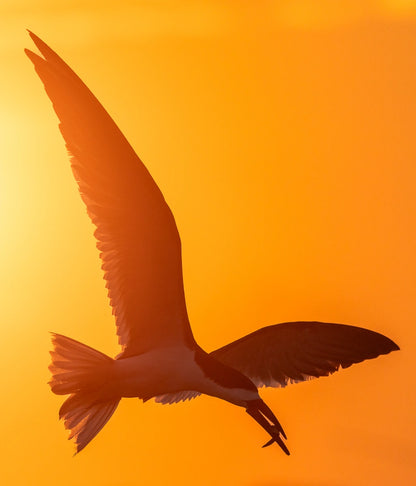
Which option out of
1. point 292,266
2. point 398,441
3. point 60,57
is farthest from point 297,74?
point 398,441

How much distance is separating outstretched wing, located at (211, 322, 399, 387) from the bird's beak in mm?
45

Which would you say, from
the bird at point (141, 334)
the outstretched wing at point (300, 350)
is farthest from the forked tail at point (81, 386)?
the outstretched wing at point (300, 350)

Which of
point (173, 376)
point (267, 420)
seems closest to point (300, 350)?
point (267, 420)

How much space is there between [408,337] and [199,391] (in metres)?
0.47

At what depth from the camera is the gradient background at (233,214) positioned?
1367 millimetres

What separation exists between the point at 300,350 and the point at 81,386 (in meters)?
0.48

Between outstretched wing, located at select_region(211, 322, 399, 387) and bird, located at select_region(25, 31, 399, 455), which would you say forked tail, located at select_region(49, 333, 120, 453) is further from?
outstretched wing, located at select_region(211, 322, 399, 387)

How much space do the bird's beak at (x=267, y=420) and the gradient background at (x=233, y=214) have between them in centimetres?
2

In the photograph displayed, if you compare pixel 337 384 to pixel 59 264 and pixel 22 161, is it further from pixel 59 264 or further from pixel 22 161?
pixel 22 161

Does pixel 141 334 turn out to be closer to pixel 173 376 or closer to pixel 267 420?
pixel 173 376

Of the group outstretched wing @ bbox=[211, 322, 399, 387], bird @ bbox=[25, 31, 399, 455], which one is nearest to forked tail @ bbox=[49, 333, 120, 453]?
bird @ bbox=[25, 31, 399, 455]

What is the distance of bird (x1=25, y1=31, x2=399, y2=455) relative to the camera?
4.32ft

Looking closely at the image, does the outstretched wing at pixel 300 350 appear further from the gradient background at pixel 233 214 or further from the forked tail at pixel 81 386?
the forked tail at pixel 81 386

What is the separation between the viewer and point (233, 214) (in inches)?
56.0
